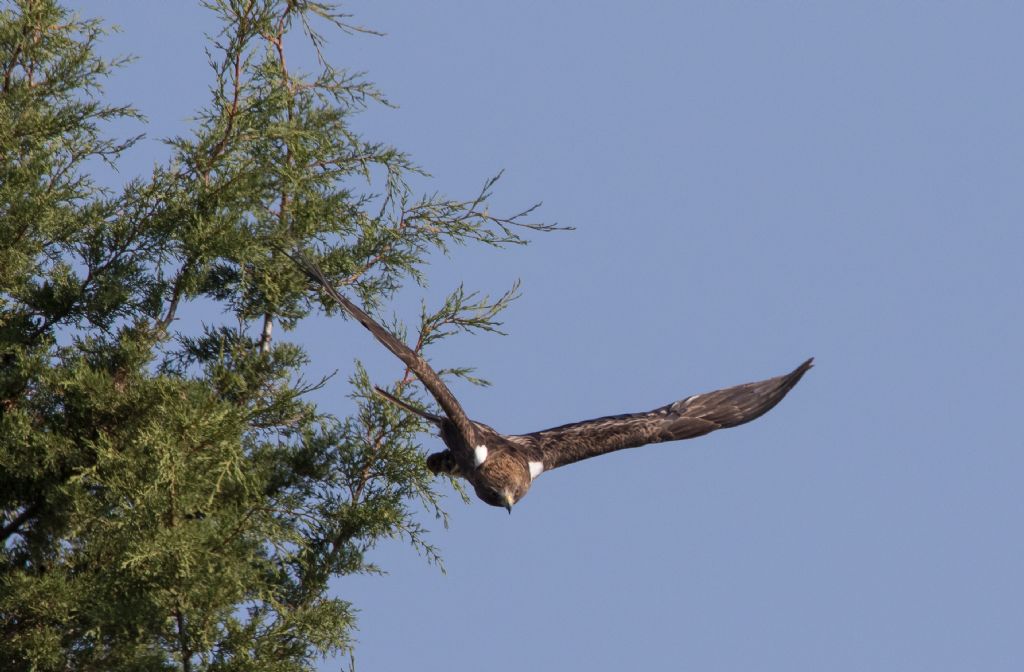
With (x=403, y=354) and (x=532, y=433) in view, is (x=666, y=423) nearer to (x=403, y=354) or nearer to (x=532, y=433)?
(x=532, y=433)

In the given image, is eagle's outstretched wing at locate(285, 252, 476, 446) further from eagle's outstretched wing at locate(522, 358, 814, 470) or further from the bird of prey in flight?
→ eagle's outstretched wing at locate(522, 358, 814, 470)

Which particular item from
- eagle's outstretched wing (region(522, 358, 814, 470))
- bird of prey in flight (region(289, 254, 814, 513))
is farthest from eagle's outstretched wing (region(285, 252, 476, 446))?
eagle's outstretched wing (region(522, 358, 814, 470))

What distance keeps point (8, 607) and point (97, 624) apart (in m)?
0.69

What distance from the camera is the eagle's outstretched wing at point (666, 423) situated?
36.2 feet

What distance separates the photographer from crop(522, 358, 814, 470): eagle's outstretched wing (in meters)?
11.0

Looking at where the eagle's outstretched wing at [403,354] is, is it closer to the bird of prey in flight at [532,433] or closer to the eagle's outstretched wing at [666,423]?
the bird of prey in flight at [532,433]

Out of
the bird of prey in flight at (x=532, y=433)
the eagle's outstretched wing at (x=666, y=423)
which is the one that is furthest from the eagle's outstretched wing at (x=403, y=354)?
the eagle's outstretched wing at (x=666, y=423)

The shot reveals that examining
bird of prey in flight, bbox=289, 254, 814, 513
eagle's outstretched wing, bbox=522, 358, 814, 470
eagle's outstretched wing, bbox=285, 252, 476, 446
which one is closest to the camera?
eagle's outstretched wing, bbox=285, 252, 476, 446

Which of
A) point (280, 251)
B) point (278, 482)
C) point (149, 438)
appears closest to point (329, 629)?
point (278, 482)

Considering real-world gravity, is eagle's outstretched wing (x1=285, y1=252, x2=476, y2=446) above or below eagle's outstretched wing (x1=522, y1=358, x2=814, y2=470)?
below

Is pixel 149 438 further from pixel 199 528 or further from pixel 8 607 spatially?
pixel 8 607

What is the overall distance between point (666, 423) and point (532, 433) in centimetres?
112

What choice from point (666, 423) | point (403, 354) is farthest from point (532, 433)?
point (403, 354)

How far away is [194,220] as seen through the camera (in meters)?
10.4
